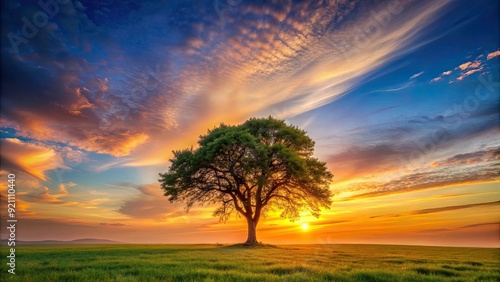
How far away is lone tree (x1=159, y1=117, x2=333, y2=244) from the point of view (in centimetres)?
3375

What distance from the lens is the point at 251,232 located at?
36594 mm

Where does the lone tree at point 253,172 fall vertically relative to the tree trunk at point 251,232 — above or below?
above

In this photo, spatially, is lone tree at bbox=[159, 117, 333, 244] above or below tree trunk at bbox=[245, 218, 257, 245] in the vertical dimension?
above

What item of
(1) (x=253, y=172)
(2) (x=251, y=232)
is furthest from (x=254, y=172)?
(2) (x=251, y=232)

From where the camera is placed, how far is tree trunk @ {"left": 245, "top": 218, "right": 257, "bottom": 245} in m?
35.6

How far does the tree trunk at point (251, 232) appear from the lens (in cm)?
3557

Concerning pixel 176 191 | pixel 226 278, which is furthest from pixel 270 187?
pixel 226 278

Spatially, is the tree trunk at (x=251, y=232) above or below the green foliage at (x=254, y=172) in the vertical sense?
below

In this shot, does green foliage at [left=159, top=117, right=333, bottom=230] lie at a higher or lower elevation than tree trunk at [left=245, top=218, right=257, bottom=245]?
higher

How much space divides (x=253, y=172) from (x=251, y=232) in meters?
8.73

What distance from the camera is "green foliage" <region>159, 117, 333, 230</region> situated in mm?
33750

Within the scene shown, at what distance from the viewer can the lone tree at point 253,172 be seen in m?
33.8

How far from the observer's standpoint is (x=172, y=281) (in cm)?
789

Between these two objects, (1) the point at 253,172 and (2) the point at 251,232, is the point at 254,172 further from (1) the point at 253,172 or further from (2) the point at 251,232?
(2) the point at 251,232
